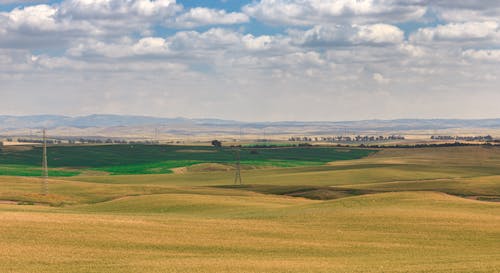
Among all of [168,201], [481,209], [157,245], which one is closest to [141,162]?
[168,201]

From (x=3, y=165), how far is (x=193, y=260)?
453 ft

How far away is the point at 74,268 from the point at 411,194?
46.6m

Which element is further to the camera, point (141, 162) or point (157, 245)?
point (141, 162)

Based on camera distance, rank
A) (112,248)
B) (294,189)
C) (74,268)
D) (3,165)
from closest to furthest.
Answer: (74,268) → (112,248) → (294,189) → (3,165)

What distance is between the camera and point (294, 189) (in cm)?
9781

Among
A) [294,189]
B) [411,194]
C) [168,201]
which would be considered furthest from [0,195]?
[411,194]

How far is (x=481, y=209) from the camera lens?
6159cm

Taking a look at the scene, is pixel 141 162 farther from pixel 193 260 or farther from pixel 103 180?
pixel 193 260

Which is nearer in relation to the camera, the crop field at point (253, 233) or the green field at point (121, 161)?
the crop field at point (253, 233)

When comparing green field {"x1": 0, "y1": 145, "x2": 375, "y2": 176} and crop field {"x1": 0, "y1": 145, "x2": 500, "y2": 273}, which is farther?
green field {"x1": 0, "y1": 145, "x2": 375, "y2": 176}

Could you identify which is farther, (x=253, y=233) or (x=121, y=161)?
(x=121, y=161)

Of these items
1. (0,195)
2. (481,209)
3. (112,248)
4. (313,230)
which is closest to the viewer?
(112,248)

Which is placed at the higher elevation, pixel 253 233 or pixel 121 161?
pixel 121 161

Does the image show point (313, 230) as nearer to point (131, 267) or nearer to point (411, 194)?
point (131, 267)
